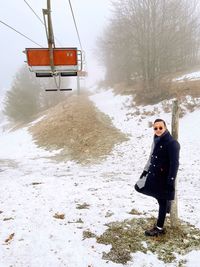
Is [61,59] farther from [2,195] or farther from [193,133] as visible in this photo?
[193,133]

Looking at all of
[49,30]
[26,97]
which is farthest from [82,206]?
[26,97]

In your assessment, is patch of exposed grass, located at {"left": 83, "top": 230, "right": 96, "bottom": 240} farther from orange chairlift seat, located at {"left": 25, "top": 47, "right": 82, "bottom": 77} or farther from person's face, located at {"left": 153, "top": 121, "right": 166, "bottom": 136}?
orange chairlift seat, located at {"left": 25, "top": 47, "right": 82, "bottom": 77}

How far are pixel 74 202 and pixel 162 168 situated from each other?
3262 millimetres

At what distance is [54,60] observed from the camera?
31.6 feet

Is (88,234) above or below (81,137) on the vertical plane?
below

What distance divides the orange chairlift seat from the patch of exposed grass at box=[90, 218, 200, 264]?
258 inches

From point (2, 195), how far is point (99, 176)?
3818 mm

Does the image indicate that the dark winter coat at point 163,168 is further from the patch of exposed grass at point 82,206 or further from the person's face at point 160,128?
the patch of exposed grass at point 82,206

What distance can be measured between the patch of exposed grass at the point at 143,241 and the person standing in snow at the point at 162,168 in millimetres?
580

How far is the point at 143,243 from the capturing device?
4.73 metres

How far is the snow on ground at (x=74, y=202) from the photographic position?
4.41 metres

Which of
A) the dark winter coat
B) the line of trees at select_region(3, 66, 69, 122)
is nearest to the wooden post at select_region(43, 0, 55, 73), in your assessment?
the dark winter coat

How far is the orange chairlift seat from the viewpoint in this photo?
9641mm

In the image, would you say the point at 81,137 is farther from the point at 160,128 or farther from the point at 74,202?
the point at 160,128
